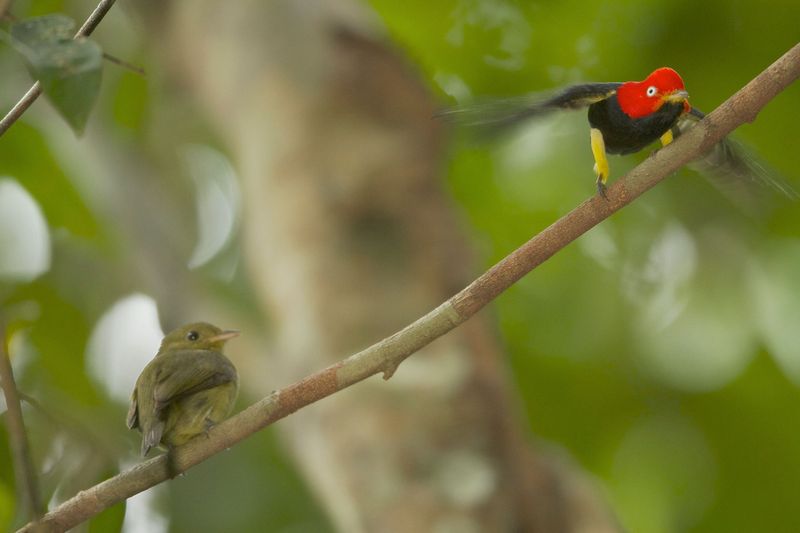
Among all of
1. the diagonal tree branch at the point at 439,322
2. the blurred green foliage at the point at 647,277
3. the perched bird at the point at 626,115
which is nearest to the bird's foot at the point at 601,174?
the perched bird at the point at 626,115

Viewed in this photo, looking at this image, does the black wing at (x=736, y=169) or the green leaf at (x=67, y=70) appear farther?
the black wing at (x=736, y=169)

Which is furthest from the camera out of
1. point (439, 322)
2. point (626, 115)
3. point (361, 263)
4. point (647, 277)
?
point (647, 277)

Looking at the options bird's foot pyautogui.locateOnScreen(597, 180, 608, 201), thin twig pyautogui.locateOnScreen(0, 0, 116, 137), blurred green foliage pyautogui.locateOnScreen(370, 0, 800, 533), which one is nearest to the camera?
thin twig pyautogui.locateOnScreen(0, 0, 116, 137)

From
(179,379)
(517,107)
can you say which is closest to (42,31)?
(179,379)

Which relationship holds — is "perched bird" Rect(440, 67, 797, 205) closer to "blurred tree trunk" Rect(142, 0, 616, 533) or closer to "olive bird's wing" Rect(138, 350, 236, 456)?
"olive bird's wing" Rect(138, 350, 236, 456)

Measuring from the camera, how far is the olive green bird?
2.05m

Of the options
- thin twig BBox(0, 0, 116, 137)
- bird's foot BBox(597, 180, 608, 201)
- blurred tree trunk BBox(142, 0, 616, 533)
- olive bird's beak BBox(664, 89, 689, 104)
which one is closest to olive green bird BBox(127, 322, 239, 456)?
thin twig BBox(0, 0, 116, 137)

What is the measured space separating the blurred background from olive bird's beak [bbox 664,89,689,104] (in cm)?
191

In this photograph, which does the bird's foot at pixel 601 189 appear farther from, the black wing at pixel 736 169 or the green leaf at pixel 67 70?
the green leaf at pixel 67 70

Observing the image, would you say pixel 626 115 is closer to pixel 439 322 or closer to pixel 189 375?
pixel 439 322

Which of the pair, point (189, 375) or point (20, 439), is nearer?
point (20, 439)

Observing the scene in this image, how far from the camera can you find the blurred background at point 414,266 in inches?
162

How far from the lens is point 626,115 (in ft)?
6.82

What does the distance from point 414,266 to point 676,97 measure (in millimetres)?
2526
